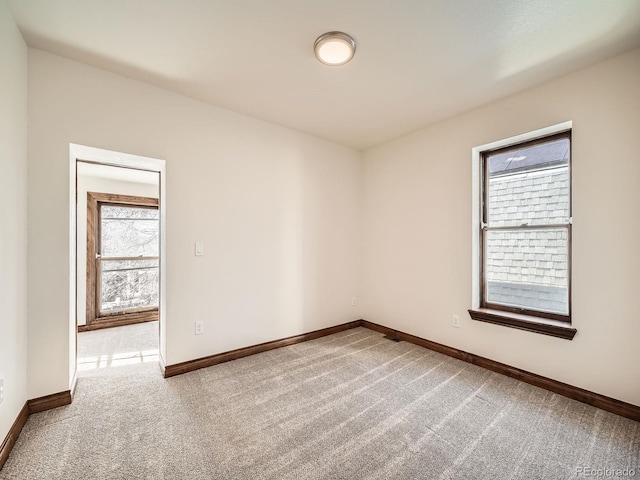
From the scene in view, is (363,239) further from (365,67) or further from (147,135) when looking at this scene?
(147,135)

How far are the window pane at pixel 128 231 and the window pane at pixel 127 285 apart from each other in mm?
165

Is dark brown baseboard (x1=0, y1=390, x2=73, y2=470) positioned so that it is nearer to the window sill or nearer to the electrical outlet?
the electrical outlet

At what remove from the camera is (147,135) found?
2.36 m

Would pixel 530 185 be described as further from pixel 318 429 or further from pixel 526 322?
pixel 318 429

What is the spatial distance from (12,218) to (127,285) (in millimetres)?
2948

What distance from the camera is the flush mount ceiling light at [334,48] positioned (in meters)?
1.78

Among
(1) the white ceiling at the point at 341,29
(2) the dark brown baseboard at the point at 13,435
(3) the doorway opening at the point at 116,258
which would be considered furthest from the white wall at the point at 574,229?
(2) the dark brown baseboard at the point at 13,435

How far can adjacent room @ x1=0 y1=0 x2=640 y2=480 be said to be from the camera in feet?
Answer: 5.27

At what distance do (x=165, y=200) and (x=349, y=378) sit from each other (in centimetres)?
230

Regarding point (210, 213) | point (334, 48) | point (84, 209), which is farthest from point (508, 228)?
point (84, 209)

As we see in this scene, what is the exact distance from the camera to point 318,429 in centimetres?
178

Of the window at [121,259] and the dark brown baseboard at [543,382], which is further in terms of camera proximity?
the window at [121,259]

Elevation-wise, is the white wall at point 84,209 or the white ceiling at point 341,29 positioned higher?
the white ceiling at point 341,29

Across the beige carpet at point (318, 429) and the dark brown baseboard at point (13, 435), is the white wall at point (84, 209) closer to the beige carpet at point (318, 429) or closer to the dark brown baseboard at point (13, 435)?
the beige carpet at point (318, 429)
